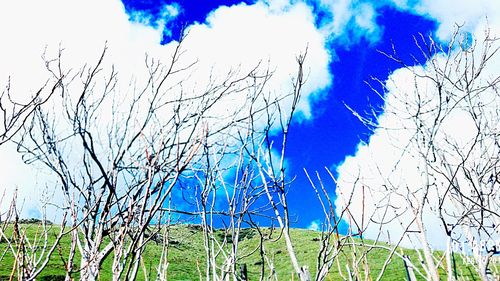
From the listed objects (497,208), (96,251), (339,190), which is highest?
(497,208)

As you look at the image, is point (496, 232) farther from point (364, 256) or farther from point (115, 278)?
point (115, 278)

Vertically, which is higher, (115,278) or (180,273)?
(180,273)

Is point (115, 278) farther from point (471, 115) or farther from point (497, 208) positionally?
point (497, 208)

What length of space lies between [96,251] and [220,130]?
2492mm

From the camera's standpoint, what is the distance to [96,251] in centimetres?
223

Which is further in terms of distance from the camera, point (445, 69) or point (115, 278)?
point (445, 69)

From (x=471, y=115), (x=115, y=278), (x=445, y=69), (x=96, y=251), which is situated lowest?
(x=115, y=278)

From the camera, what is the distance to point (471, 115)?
18.4 feet

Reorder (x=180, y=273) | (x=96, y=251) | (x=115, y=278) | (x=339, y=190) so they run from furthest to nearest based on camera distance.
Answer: (x=180, y=273) → (x=339, y=190) → (x=96, y=251) → (x=115, y=278)

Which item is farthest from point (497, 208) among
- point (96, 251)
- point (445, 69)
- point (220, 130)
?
point (96, 251)

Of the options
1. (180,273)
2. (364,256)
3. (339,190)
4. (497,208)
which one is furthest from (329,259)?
(180,273)

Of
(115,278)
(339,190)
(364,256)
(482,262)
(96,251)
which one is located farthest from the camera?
(482,262)

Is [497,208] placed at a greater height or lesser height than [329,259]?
greater

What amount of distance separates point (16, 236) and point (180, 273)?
109ft
